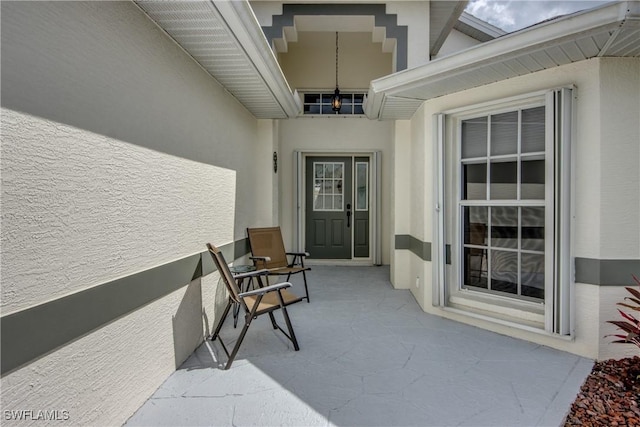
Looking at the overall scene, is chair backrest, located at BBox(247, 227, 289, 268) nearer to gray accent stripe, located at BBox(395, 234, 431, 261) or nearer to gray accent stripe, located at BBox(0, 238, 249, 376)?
gray accent stripe, located at BBox(395, 234, 431, 261)

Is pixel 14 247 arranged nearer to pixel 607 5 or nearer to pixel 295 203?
pixel 607 5

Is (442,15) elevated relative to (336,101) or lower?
elevated

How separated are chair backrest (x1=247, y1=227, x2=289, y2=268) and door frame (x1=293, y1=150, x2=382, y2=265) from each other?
1772 millimetres

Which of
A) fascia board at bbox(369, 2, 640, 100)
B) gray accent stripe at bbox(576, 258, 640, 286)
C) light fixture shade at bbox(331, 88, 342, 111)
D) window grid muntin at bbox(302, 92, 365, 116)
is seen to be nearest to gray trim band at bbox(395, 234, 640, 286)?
gray accent stripe at bbox(576, 258, 640, 286)

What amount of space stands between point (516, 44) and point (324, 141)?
13.6 feet

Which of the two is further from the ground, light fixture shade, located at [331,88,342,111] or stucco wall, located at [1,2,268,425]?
light fixture shade, located at [331,88,342,111]

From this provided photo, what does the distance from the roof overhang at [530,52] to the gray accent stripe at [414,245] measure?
5.49ft

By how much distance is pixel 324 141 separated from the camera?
6.58 metres

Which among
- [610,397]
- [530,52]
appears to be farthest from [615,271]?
[530,52]

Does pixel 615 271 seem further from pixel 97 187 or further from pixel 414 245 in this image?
pixel 97 187

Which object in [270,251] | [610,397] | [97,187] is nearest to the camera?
[97,187]

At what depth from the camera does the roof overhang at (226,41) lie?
2.19 metres

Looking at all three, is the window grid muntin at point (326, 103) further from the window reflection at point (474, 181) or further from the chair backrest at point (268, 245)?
the window reflection at point (474, 181)

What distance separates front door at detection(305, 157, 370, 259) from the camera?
22.3 feet
